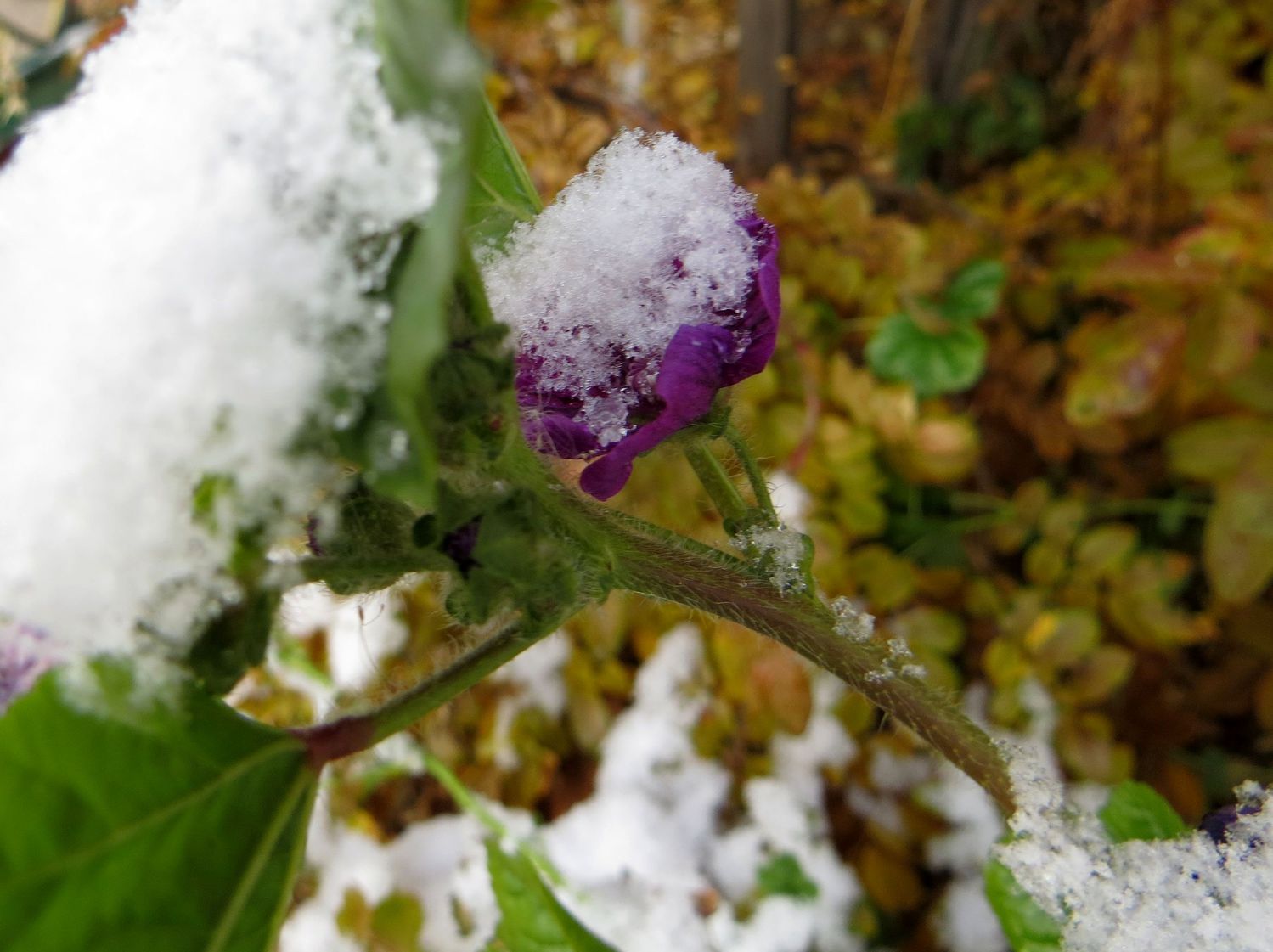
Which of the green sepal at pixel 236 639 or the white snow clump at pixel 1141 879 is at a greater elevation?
the green sepal at pixel 236 639

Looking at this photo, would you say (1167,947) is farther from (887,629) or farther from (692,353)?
(887,629)

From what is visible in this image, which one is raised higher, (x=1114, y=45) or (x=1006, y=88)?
(x=1114, y=45)

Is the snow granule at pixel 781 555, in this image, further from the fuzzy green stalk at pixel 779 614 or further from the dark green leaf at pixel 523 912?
the dark green leaf at pixel 523 912

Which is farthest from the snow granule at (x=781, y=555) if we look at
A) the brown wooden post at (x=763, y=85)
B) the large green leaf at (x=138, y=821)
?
the brown wooden post at (x=763, y=85)

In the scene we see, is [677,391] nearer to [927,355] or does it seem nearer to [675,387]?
[675,387]

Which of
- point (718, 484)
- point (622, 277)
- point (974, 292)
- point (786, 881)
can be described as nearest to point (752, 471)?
point (718, 484)

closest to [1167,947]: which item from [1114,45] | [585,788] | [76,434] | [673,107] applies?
[76,434]

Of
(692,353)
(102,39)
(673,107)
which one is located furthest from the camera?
(673,107)
